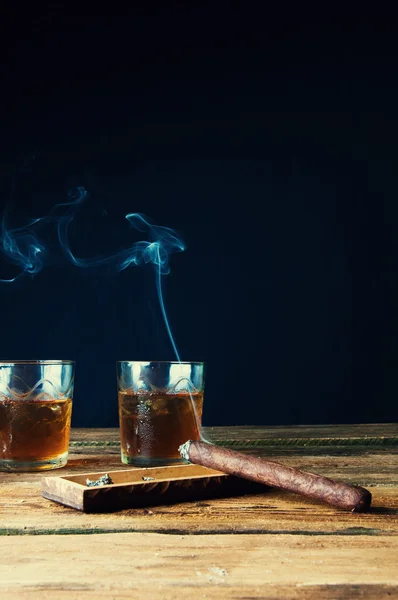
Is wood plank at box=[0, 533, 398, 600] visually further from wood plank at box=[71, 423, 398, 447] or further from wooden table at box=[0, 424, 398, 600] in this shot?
wood plank at box=[71, 423, 398, 447]

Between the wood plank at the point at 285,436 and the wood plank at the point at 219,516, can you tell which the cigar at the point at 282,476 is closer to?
the wood plank at the point at 219,516

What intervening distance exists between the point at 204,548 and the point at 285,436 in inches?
36.8

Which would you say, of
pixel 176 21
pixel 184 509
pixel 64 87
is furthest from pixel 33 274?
pixel 184 509

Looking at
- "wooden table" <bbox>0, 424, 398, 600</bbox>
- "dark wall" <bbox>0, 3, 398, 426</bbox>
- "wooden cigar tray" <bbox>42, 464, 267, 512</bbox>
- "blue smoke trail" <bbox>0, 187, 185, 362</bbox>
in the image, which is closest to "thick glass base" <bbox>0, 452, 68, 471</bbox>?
"wooden table" <bbox>0, 424, 398, 600</bbox>

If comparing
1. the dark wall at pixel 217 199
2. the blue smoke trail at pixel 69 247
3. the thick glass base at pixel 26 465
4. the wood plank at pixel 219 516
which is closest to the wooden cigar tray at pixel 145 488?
the wood plank at pixel 219 516

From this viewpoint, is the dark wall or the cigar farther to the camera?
the dark wall

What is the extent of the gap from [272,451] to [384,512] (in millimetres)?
535

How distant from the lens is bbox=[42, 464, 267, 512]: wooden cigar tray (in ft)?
3.16

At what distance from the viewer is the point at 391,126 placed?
3543 millimetres

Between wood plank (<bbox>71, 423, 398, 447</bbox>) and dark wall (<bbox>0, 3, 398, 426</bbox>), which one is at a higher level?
dark wall (<bbox>0, 3, 398, 426</bbox>)

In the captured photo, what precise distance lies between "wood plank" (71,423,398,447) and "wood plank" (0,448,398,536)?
0.43m

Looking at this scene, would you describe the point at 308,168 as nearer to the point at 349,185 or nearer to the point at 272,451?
the point at 349,185

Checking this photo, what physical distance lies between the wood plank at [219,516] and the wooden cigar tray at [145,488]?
1cm

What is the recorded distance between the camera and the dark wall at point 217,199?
11.2ft
